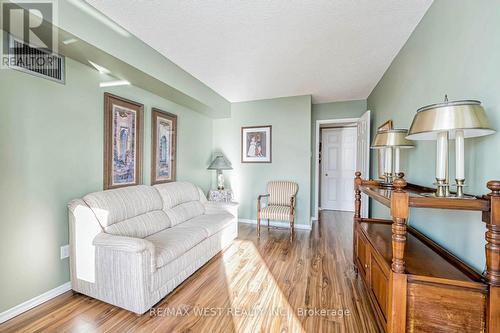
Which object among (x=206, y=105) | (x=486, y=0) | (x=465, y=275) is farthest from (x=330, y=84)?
(x=465, y=275)

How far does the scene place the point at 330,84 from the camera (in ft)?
11.6

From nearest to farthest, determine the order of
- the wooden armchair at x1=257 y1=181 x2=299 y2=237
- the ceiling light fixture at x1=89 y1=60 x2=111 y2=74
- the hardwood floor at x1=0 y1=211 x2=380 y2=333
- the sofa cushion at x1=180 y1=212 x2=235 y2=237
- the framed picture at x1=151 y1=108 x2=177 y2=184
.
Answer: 1. the hardwood floor at x1=0 y1=211 x2=380 y2=333
2. the ceiling light fixture at x1=89 y1=60 x2=111 y2=74
3. the sofa cushion at x1=180 y1=212 x2=235 y2=237
4. the framed picture at x1=151 y1=108 x2=177 y2=184
5. the wooden armchair at x1=257 y1=181 x2=299 y2=237

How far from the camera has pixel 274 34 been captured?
85.2 inches

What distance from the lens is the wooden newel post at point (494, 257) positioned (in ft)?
3.08

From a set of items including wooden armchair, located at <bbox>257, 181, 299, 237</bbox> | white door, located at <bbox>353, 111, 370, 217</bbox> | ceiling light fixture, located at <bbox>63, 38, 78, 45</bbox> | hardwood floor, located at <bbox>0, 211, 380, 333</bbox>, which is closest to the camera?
hardwood floor, located at <bbox>0, 211, 380, 333</bbox>

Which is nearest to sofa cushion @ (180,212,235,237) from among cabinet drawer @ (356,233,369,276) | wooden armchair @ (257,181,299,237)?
wooden armchair @ (257,181,299,237)

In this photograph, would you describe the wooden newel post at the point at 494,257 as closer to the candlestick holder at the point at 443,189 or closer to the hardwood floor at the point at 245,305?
the candlestick holder at the point at 443,189

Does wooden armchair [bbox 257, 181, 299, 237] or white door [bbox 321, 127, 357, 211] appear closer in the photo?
wooden armchair [bbox 257, 181, 299, 237]

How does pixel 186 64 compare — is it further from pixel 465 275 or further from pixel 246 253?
pixel 465 275

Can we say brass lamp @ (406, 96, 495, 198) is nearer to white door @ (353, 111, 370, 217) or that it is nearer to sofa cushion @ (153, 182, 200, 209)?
white door @ (353, 111, 370, 217)

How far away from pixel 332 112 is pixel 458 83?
3.27m

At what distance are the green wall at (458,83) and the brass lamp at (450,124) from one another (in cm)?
18

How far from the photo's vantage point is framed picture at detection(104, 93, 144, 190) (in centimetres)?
248

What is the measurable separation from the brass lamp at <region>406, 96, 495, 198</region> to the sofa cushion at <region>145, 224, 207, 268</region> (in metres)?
2.08
